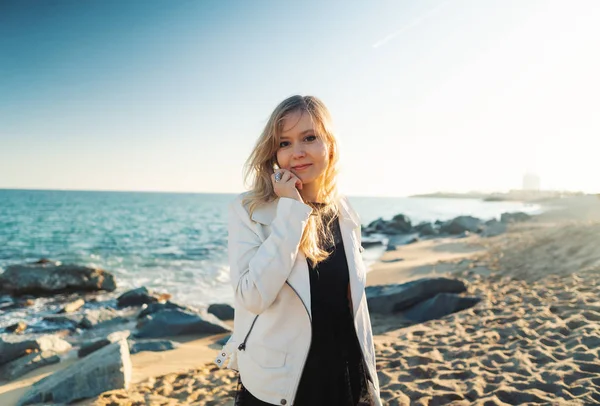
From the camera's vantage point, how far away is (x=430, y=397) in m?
4.00

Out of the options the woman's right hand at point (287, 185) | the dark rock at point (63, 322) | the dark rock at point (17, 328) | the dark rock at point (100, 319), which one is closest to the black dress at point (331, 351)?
the woman's right hand at point (287, 185)

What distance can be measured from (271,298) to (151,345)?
20.8 ft

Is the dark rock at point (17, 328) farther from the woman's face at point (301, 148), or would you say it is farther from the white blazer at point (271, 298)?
the woman's face at point (301, 148)

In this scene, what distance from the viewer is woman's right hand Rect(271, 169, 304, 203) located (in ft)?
6.38

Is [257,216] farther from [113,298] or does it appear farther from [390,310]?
[113,298]

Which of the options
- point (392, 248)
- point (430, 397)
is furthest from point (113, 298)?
point (392, 248)

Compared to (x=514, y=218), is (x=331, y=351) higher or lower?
higher

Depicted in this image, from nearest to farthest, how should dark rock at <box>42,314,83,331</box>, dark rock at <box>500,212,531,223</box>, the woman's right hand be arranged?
the woman's right hand < dark rock at <box>42,314,83,331</box> < dark rock at <box>500,212,531,223</box>

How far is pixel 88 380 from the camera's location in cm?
477

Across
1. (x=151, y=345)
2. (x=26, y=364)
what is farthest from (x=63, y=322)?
(x=151, y=345)

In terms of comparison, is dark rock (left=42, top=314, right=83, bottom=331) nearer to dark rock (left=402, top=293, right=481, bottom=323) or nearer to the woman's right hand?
dark rock (left=402, top=293, right=481, bottom=323)

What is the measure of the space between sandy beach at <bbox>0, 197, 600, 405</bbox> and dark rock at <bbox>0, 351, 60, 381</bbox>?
153 millimetres

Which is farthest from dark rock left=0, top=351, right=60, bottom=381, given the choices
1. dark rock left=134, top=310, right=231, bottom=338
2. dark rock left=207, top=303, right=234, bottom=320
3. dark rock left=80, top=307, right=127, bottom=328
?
dark rock left=207, top=303, right=234, bottom=320

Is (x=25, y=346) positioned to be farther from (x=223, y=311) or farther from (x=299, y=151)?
(x=299, y=151)
